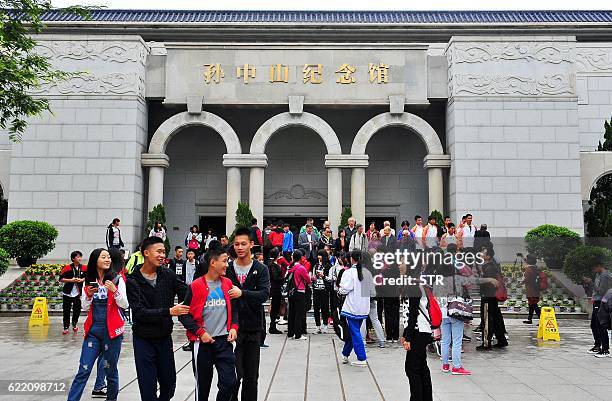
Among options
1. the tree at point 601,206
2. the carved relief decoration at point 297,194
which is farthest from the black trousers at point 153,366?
the carved relief decoration at point 297,194

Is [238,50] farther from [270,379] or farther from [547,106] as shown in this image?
[270,379]

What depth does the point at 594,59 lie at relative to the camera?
24562 mm

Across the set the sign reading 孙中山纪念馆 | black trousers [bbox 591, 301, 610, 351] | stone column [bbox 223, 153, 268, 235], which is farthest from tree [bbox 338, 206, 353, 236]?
black trousers [bbox 591, 301, 610, 351]

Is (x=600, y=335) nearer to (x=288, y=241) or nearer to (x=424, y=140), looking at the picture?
(x=288, y=241)

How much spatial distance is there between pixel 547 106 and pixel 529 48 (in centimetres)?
248

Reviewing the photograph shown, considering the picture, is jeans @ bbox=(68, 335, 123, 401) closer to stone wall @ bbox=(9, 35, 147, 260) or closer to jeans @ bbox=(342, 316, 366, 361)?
jeans @ bbox=(342, 316, 366, 361)

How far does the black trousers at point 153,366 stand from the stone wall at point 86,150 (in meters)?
16.0

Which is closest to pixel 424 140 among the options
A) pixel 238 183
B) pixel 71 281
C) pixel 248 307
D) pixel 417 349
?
pixel 238 183

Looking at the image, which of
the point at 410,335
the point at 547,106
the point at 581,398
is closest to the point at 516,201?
the point at 547,106

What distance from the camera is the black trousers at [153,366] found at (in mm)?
5023

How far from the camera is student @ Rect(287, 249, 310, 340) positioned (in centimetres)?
1122

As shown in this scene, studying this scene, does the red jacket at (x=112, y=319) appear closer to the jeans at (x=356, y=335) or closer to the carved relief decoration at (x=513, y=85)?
the jeans at (x=356, y=335)

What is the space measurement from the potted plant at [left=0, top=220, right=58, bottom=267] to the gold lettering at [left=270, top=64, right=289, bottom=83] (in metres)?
10.5

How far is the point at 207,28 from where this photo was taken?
24047 mm
